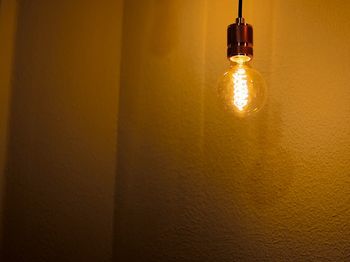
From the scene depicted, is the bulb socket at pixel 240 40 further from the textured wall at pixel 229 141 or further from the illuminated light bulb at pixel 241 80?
the textured wall at pixel 229 141

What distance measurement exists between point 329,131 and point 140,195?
22.0 inches

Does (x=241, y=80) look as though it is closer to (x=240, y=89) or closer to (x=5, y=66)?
(x=240, y=89)

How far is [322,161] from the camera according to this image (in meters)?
0.96

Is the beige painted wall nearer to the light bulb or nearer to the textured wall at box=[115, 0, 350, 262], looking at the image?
the textured wall at box=[115, 0, 350, 262]

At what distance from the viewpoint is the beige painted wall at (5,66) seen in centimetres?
108

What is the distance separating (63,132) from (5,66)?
0.25 m

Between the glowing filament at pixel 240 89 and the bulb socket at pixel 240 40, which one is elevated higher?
the bulb socket at pixel 240 40

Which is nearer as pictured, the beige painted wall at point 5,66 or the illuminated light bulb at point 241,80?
the illuminated light bulb at point 241,80

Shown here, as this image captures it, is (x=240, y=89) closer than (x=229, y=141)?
Yes

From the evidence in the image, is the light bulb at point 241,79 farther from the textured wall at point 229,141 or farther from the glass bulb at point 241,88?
the textured wall at point 229,141

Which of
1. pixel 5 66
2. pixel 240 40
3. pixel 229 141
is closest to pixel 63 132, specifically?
pixel 5 66

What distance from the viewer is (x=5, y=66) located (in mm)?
1096

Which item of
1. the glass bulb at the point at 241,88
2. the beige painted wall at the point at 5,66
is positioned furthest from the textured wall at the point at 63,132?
the glass bulb at the point at 241,88

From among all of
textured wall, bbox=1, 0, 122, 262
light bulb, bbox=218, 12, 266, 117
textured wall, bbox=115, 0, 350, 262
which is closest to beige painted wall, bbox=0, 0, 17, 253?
textured wall, bbox=1, 0, 122, 262
